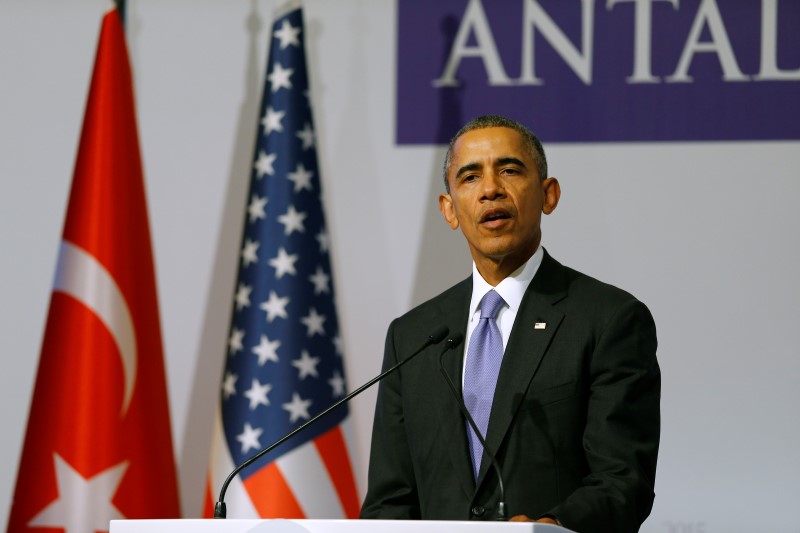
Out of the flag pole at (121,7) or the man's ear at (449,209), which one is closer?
the man's ear at (449,209)

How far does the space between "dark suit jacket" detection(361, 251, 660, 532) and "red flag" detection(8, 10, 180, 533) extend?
70.2 inches

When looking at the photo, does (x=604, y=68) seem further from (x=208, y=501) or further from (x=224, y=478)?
(x=208, y=501)

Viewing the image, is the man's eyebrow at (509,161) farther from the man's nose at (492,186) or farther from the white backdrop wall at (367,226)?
the white backdrop wall at (367,226)

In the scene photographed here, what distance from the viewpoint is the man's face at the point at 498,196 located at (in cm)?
264

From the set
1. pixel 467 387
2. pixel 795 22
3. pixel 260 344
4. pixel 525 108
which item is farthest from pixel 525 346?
pixel 795 22

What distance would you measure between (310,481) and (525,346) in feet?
5.83

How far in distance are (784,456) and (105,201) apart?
8.90 feet

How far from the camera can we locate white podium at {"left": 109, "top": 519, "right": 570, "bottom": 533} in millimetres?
1843

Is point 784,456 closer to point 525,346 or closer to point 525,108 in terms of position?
point 525,108

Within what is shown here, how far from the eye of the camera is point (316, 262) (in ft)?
14.2

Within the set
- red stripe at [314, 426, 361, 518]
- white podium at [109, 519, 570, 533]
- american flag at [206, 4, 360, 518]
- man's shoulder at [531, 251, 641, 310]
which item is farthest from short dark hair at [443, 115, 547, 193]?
red stripe at [314, 426, 361, 518]

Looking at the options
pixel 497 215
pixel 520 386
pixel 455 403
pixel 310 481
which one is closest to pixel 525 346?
pixel 520 386

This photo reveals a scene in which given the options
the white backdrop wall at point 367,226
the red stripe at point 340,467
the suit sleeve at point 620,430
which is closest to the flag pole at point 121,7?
the white backdrop wall at point 367,226

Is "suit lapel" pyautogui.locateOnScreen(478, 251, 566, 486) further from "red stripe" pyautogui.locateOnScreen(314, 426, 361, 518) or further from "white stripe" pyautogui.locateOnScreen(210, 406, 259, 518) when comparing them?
"white stripe" pyautogui.locateOnScreen(210, 406, 259, 518)
